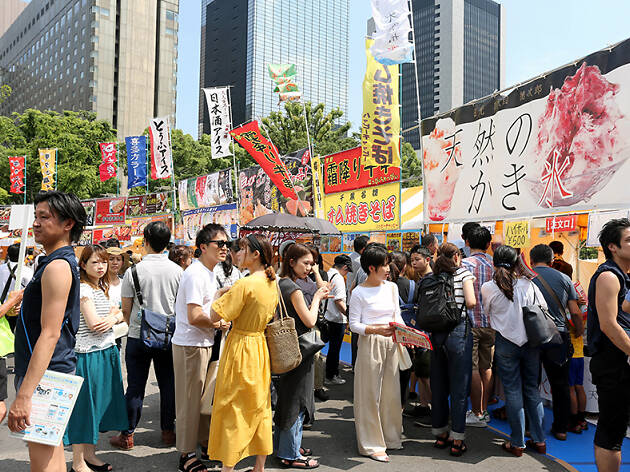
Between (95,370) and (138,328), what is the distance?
2.08 ft

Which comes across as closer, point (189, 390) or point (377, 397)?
point (189, 390)

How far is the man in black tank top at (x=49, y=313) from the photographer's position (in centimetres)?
216

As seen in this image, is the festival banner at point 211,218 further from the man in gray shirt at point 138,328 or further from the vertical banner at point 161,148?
the man in gray shirt at point 138,328

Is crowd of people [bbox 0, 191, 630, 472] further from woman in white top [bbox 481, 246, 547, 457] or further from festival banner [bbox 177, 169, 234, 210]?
festival banner [bbox 177, 169, 234, 210]

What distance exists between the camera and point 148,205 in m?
20.6

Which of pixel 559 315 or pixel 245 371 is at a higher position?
pixel 559 315

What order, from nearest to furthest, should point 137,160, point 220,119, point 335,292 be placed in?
point 335,292 → point 220,119 → point 137,160

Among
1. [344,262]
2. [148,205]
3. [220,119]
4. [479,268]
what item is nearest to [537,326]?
[479,268]

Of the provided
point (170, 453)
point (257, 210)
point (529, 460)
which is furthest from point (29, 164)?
point (529, 460)

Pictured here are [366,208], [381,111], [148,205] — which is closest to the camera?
[381,111]

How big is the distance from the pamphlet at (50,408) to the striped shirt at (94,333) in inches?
51.9

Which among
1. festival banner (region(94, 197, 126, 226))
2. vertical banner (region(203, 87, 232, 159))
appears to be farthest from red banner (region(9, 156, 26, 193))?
vertical banner (region(203, 87, 232, 159))

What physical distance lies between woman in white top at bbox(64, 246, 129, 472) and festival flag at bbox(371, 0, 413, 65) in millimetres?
6315

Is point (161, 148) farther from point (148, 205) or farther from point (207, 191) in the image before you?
point (148, 205)
